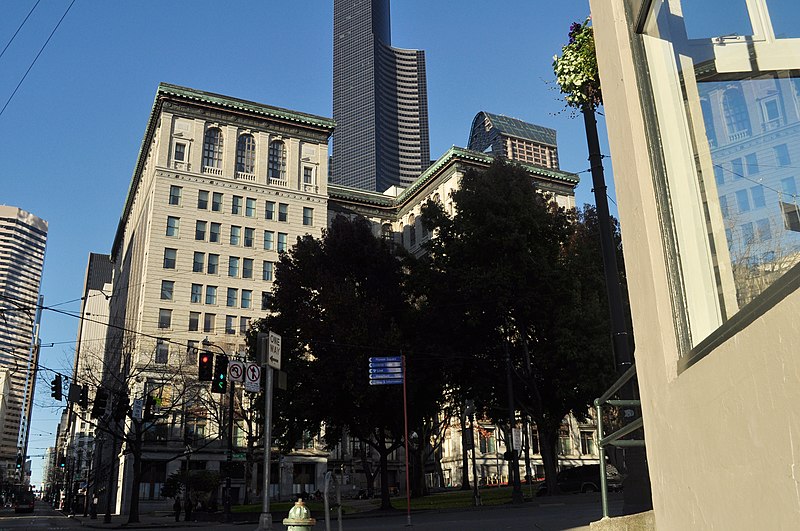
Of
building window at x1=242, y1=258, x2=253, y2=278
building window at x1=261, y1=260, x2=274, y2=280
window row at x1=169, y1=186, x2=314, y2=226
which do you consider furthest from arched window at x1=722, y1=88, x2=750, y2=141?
window row at x1=169, y1=186, x2=314, y2=226

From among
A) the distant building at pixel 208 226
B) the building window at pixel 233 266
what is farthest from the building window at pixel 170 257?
the building window at pixel 233 266

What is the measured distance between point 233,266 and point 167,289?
288 inches

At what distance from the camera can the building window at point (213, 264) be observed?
71.4 meters

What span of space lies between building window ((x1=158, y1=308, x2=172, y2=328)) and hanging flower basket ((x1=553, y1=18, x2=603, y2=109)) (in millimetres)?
65767

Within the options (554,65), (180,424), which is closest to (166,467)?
(180,424)

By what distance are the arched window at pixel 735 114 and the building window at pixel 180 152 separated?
248 feet

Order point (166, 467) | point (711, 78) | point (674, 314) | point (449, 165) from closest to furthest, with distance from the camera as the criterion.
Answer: point (711, 78) → point (674, 314) → point (166, 467) → point (449, 165)

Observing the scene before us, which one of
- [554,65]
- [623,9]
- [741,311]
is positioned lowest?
[741,311]

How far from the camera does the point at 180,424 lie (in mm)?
64188

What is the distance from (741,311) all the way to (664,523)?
1.40 metres

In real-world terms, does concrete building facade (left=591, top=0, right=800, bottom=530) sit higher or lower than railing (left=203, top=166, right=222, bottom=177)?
lower

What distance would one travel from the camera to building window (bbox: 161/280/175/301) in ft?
224

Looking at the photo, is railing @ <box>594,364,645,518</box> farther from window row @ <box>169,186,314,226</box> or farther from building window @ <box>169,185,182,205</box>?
building window @ <box>169,185,182,205</box>

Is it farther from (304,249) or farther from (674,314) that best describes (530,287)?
(674,314)
